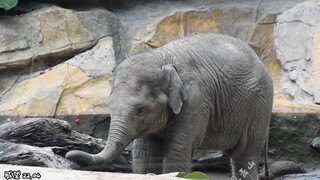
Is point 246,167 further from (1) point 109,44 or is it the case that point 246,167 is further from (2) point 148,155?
(1) point 109,44

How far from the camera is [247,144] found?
645 centimetres

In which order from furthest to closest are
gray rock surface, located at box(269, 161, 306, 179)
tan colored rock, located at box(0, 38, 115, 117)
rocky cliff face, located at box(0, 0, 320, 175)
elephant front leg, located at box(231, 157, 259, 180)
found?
rocky cliff face, located at box(0, 0, 320, 175)
tan colored rock, located at box(0, 38, 115, 117)
gray rock surface, located at box(269, 161, 306, 179)
elephant front leg, located at box(231, 157, 259, 180)

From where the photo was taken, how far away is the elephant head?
5.30 meters

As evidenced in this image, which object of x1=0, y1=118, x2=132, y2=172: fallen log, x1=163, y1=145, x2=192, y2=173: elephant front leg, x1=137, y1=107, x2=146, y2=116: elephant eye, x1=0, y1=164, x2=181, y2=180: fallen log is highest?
x1=0, y1=164, x2=181, y2=180: fallen log

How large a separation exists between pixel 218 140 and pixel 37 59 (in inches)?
111

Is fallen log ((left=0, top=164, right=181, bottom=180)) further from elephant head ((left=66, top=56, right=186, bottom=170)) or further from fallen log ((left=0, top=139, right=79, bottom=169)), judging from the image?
elephant head ((left=66, top=56, right=186, bottom=170))

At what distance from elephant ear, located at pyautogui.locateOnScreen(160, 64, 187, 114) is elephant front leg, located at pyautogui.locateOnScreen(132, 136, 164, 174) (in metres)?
0.49

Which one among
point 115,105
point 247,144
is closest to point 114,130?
point 115,105

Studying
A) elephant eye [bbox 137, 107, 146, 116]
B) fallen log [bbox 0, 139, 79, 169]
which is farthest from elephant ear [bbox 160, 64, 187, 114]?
fallen log [bbox 0, 139, 79, 169]

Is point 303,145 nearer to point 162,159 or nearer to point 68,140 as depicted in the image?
point 162,159

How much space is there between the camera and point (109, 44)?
8.21 meters

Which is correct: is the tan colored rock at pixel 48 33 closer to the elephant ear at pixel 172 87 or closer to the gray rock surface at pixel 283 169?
the gray rock surface at pixel 283 169

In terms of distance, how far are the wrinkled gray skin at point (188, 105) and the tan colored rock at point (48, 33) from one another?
7.74 feet

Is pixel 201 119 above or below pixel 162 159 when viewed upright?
above
